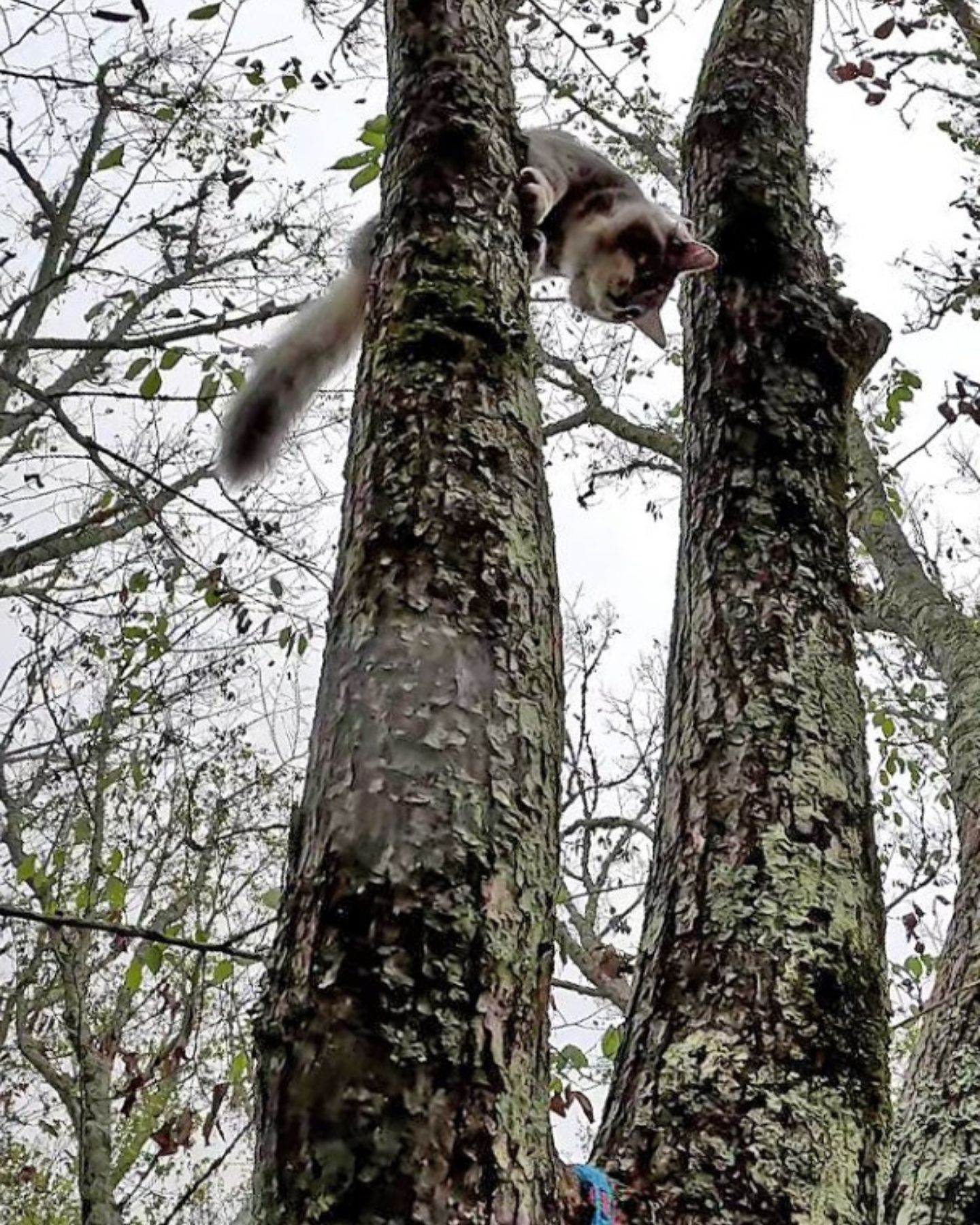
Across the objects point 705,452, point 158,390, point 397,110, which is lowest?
point 705,452

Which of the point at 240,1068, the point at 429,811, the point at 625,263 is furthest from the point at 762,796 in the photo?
the point at 625,263

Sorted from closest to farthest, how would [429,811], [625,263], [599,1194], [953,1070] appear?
1. [429,811]
2. [599,1194]
3. [953,1070]
4. [625,263]

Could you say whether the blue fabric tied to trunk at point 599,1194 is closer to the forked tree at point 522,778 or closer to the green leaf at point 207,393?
the forked tree at point 522,778

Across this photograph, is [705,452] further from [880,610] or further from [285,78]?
[880,610]

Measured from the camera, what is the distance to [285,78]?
130 inches

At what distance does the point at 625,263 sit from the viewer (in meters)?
3.99

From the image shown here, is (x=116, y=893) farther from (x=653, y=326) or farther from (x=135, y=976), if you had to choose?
(x=653, y=326)

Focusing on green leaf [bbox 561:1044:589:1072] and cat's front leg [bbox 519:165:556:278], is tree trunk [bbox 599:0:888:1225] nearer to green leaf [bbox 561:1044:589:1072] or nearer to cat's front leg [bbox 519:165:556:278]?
cat's front leg [bbox 519:165:556:278]

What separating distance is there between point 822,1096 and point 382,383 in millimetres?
741

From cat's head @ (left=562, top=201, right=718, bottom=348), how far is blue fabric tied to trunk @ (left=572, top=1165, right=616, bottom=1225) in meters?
3.13

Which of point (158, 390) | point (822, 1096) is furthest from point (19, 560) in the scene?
point (822, 1096)

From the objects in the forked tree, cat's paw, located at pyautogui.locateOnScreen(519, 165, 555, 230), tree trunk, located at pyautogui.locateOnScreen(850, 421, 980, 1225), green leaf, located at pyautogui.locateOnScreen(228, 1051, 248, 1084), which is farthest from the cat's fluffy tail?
tree trunk, located at pyautogui.locateOnScreen(850, 421, 980, 1225)

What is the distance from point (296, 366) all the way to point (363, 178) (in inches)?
26.3

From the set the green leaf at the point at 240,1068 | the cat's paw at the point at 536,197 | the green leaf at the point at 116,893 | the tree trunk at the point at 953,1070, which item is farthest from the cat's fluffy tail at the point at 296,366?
the tree trunk at the point at 953,1070
